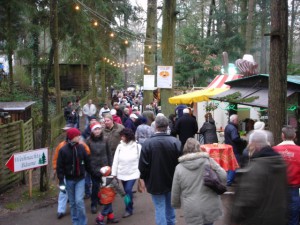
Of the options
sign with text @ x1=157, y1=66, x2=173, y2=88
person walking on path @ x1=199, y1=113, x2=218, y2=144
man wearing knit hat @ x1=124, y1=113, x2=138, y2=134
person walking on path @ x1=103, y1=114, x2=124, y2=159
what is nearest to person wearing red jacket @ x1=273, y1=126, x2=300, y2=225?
person walking on path @ x1=103, y1=114, x2=124, y2=159

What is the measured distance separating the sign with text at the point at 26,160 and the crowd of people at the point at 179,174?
3.82 ft

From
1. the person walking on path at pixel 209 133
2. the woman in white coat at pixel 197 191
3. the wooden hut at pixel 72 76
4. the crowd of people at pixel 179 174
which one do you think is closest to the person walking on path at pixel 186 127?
the person walking on path at pixel 209 133

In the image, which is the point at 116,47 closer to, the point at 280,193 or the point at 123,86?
the point at 280,193

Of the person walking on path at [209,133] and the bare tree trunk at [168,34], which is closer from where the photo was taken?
the person walking on path at [209,133]

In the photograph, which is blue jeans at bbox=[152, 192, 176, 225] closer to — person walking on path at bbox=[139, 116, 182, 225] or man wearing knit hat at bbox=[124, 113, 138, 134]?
person walking on path at bbox=[139, 116, 182, 225]

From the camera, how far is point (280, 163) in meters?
3.30

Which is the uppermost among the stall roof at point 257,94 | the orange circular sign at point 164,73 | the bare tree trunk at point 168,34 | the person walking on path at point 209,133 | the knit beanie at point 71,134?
the bare tree trunk at point 168,34

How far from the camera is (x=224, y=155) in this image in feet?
26.8

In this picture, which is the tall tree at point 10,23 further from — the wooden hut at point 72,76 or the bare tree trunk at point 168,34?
the wooden hut at point 72,76

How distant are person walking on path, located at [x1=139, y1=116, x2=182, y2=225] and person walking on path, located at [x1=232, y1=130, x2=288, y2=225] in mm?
1915

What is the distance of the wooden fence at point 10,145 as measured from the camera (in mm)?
8281

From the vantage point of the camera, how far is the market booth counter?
26.6 ft

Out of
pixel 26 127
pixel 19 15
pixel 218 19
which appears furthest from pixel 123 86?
pixel 26 127

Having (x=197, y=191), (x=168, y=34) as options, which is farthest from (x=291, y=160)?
(x=168, y=34)
